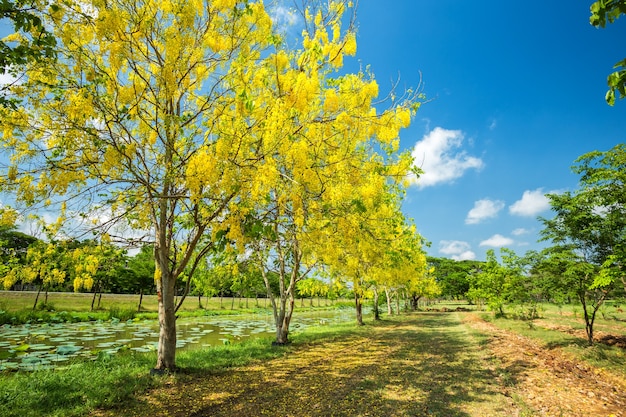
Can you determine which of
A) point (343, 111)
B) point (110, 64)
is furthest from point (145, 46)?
point (343, 111)

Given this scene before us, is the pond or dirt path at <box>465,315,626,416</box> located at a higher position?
dirt path at <box>465,315,626,416</box>

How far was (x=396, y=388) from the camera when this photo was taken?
549 cm

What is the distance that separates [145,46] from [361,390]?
22.3 ft

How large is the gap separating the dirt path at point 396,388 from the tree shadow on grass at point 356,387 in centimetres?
2

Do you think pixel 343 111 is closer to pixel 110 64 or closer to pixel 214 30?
pixel 214 30

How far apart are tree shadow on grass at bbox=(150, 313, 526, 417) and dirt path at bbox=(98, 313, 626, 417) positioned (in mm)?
15

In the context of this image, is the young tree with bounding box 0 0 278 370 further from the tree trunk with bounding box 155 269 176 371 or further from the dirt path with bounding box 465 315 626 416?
the dirt path with bounding box 465 315 626 416

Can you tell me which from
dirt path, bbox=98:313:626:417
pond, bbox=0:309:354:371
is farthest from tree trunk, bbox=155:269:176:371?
pond, bbox=0:309:354:371

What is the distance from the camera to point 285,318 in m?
10.8

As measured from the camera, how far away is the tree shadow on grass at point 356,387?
455 centimetres

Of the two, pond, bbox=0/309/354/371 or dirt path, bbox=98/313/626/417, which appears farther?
pond, bbox=0/309/354/371

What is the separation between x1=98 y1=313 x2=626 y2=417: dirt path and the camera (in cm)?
457

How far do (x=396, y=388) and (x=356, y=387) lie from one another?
67 cm

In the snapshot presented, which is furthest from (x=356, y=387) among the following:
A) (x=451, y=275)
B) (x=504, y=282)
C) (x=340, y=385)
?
(x=451, y=275)
